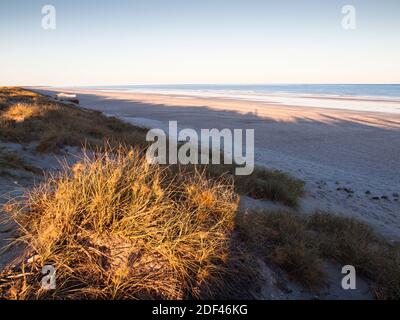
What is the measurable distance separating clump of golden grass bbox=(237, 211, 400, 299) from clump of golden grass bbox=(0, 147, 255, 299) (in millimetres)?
643

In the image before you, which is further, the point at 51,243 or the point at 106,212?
the point at 106,212

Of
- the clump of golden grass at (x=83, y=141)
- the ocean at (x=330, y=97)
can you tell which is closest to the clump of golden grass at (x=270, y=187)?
the clump of golden grass at (x=83, y=141)

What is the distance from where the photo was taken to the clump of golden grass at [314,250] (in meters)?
3.49

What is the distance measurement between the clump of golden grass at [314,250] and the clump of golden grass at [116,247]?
643 millimetres

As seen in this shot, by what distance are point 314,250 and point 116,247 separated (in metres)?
2.55

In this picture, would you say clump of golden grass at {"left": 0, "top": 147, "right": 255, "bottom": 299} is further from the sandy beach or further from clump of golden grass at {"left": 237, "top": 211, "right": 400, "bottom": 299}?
the sandy beach

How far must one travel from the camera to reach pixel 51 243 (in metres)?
2.73

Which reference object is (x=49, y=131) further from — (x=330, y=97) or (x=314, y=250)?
(x=330, y=97)

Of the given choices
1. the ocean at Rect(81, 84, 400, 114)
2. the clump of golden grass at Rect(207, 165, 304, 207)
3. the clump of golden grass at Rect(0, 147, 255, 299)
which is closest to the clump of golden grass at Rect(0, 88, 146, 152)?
the clump of golden grass at Rect(0, 147, 255, 299)

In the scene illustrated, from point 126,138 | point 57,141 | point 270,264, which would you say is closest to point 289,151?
point 126,138

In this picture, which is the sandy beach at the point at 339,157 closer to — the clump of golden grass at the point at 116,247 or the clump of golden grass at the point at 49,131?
the clump of golden grass at the point at 116,247

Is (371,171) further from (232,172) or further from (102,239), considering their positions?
(102,239)
